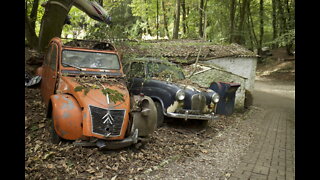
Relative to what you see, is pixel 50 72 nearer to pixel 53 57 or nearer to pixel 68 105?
pixel 53 57

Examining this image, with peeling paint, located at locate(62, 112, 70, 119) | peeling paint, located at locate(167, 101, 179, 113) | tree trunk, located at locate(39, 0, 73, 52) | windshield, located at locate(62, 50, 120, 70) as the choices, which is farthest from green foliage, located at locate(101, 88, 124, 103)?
tree trunk, located at locate(39, 0, 73, 52)

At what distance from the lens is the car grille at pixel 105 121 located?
16.5 feet

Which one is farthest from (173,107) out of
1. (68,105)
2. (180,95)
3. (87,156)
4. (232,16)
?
(232,16)

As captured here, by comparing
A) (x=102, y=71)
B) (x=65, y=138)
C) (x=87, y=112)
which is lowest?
(x=65, y=138)

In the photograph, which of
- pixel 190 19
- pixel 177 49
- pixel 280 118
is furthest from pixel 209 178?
pixel 190 19

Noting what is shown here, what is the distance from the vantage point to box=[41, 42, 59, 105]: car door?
6.27m

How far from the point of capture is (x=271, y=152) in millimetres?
6637

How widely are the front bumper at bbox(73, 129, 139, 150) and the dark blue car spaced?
6.81 feet

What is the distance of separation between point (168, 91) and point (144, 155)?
93.2 inches

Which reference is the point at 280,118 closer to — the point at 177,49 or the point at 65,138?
the point at 177,49

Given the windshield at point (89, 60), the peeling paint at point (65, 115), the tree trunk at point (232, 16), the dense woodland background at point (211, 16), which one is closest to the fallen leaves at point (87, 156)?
the peeling paint at point (65, 115)

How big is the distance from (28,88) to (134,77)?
124 inches

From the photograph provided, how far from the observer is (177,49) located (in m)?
15.2

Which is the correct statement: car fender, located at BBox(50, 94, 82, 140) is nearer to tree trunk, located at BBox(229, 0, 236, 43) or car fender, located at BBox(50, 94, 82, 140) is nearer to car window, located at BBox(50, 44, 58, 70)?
car window, located at BBox(50, 44, 58, 70)
